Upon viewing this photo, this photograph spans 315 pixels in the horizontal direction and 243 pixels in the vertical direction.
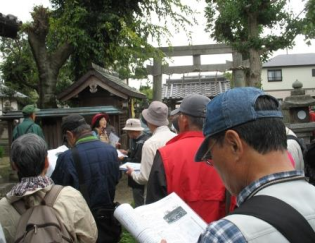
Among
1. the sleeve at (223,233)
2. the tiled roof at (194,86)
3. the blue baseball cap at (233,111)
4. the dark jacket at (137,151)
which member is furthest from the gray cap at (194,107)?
the tiled roof at (194,86)

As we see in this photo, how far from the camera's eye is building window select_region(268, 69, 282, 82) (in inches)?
1639

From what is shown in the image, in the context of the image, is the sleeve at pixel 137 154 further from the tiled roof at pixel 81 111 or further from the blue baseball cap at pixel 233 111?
the blue baseball cap at pixel 233 111

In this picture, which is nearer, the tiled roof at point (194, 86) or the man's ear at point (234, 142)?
the man's ear at point (234, 142)

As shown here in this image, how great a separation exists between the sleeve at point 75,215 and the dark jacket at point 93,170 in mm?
1019

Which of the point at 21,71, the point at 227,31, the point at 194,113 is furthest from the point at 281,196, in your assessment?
the point at 21,71

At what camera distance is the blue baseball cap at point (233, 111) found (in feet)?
3.83

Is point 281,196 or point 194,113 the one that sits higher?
point 194,113

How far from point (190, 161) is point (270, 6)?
27.7 feet

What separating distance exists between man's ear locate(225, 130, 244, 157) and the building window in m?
42.6

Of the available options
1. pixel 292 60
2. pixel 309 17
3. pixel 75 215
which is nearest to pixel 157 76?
pixel 309 17

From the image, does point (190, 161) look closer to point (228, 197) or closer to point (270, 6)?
point (228, 197)

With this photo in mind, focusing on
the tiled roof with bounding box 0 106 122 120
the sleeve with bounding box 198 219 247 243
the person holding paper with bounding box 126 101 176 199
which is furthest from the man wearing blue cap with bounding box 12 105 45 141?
the sleeve with bounding box 198 219 247 243

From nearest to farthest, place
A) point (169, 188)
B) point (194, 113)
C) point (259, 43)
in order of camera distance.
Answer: point (169, 188)
point (194, 113)
point (259, 43)

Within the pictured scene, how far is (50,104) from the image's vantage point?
32.9 ft
